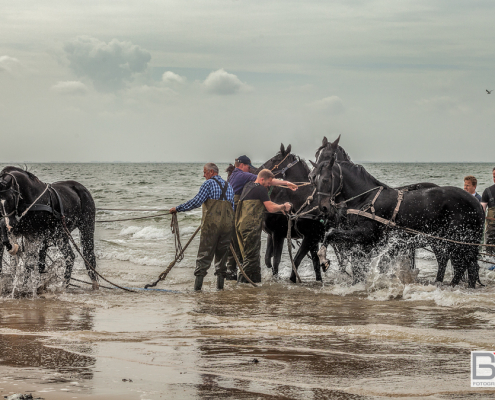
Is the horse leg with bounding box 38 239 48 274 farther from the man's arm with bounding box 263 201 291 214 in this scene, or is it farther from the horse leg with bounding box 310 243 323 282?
the horse leg with bounding box 310 243 323 282

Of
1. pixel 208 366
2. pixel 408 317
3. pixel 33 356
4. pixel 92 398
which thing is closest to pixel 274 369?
pixel 208 366

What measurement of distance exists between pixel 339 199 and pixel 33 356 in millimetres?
5194

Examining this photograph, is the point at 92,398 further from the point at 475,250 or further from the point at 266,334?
the point at 475,250

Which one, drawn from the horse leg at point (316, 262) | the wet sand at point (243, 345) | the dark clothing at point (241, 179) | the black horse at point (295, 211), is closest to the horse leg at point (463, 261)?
the wet sand at point (243, 345)

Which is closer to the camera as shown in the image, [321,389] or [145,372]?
[321,389]

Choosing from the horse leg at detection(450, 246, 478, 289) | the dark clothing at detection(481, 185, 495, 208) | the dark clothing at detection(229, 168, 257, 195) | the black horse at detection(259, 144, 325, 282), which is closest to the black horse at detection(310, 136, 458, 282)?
the horse leg at detection(450, 246, 478, 289)

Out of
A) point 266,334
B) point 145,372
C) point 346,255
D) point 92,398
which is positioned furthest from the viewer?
point 346,255

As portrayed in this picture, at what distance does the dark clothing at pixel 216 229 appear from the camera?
8352 millimetres

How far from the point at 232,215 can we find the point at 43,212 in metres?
2.79

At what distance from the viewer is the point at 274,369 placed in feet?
15.0

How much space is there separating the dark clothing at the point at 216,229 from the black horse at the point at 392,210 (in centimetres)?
137

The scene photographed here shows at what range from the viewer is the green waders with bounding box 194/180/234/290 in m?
8.36

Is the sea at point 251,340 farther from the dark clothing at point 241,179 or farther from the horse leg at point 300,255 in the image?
the dark clothing at point 241,179

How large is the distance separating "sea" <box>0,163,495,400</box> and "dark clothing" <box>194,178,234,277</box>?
54cm
